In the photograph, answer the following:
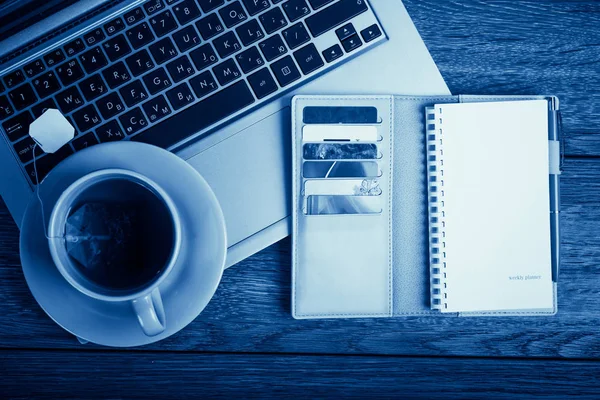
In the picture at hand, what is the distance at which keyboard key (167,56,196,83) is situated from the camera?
0.50 m

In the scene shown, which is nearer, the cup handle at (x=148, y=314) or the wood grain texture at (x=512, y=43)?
the cup handle at (x=148, y=314)

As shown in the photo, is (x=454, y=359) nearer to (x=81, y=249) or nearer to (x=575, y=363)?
(x=575, y=363)

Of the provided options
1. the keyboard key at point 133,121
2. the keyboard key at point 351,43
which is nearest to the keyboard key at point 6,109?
the keyboard key at point 133,121

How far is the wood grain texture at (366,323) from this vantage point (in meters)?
0.54

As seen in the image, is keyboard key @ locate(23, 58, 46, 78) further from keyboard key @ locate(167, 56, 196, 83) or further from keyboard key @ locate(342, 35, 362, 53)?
keyboard key @ locate(342, 35, 362, 53)

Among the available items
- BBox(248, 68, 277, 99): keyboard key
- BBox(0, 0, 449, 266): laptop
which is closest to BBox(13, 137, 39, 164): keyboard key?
BBox(0, 0, 449, 266): laptop

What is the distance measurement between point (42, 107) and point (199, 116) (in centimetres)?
15

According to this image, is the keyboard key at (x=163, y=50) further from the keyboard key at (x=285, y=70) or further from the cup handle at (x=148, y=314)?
the cup handle at (x=148, y=314)

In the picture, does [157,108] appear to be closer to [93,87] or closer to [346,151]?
[93,87]

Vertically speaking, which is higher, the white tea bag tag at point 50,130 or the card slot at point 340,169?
the white tea bag tag at point 50,130

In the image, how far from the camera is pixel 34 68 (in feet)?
1.62

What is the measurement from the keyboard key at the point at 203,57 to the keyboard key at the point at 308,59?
8cm

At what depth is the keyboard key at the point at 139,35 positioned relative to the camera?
0.50 m

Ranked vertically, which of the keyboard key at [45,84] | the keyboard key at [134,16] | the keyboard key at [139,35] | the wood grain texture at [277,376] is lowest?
the wood grain texture at [277,376]
